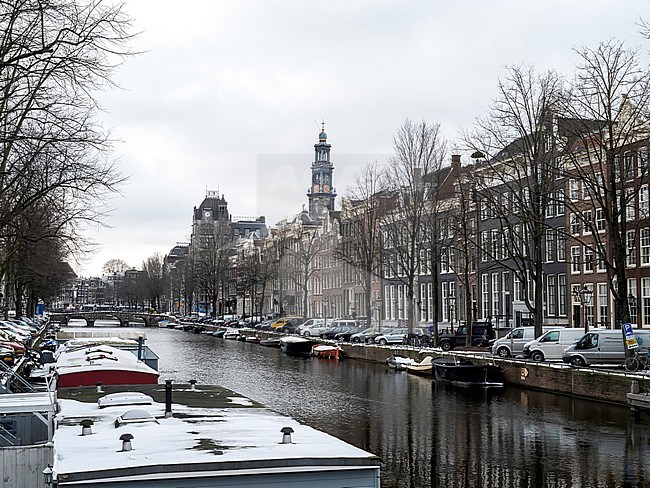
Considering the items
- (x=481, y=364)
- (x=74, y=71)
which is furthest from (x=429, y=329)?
(x=74, y=71)

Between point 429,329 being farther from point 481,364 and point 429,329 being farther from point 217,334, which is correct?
point 217,334

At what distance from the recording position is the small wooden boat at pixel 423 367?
4334cm

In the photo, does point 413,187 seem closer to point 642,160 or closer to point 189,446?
point 642,160

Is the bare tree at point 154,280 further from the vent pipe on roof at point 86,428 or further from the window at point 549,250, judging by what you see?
the vent pipe on roof at point 86,428

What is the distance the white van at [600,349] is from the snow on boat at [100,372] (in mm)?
19797

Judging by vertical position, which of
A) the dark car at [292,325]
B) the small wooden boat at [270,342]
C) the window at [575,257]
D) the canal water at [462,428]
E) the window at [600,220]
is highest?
the window at [600,220]

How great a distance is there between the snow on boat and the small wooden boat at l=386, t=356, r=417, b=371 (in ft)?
79.3

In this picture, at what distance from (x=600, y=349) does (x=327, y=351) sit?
24814mm

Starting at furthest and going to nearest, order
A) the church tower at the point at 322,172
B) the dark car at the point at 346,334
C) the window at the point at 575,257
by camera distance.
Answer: the church tower at the point at 322,172 < the dark car at the point at 346,334 < the window at the point at 575,257

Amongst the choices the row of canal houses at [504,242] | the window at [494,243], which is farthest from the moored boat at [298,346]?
the window at [494,243]

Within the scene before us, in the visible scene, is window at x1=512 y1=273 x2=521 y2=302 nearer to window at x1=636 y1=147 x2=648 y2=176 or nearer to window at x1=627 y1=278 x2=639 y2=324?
window at x1=627 y1=278 x2=639 y2=324

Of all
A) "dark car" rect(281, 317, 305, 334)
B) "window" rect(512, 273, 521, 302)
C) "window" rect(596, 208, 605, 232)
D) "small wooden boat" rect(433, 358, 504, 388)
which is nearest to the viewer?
"small wooden boat" rect(433, 358, 504, 388)

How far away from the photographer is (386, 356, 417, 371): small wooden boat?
46.0m

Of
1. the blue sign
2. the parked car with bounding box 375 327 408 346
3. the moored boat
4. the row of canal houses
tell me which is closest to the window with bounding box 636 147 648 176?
the row of canal houses
